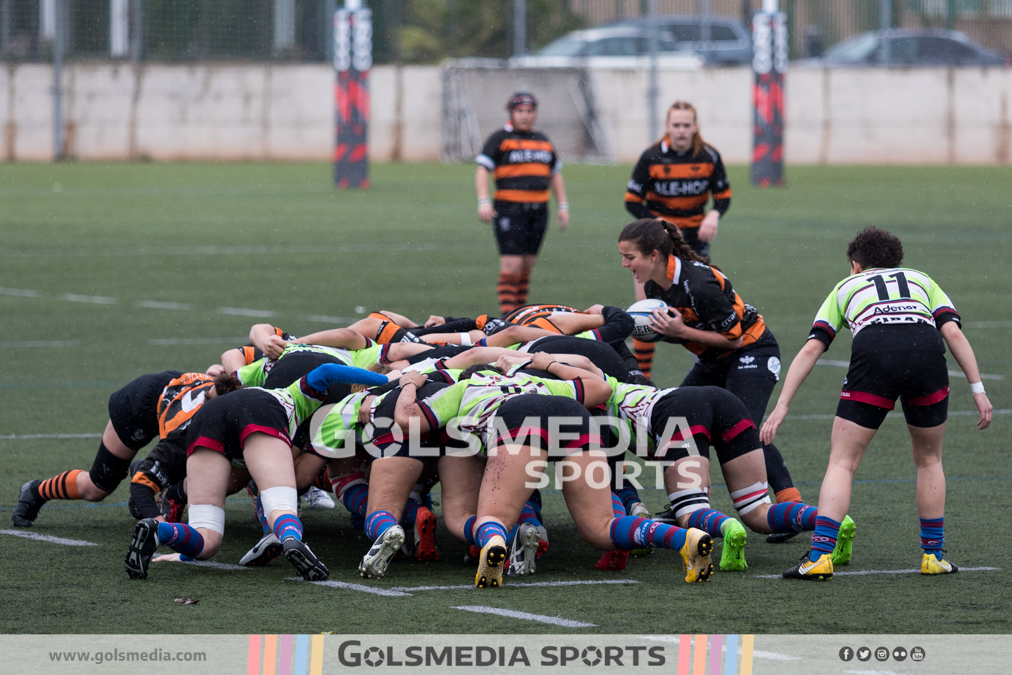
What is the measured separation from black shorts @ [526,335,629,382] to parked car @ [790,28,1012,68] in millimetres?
31522

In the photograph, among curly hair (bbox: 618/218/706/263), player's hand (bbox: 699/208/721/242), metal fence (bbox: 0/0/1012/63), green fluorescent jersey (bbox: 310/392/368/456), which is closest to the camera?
green fluorescent jersey (bbox: 310/392/368/456)

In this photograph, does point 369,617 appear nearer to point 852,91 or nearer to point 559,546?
point 559,546

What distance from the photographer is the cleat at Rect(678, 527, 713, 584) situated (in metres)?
5.59

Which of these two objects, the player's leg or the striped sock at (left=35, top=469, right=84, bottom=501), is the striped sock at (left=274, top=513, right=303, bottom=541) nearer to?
the player's leg

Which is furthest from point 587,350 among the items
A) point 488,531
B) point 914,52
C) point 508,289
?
point 914,52

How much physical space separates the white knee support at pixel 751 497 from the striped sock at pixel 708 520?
1.05 ft

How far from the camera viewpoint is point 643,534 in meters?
5.71

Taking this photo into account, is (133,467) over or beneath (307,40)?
beneath

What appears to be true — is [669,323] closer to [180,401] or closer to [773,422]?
A: [773,422]

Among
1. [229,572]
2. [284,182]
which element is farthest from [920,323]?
[284,182]

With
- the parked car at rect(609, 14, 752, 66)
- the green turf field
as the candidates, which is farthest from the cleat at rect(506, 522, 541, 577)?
the parked car at rect(609, 14, 752, 66)

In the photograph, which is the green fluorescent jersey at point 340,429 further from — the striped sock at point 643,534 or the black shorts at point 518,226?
the black shorts at point 518,226
